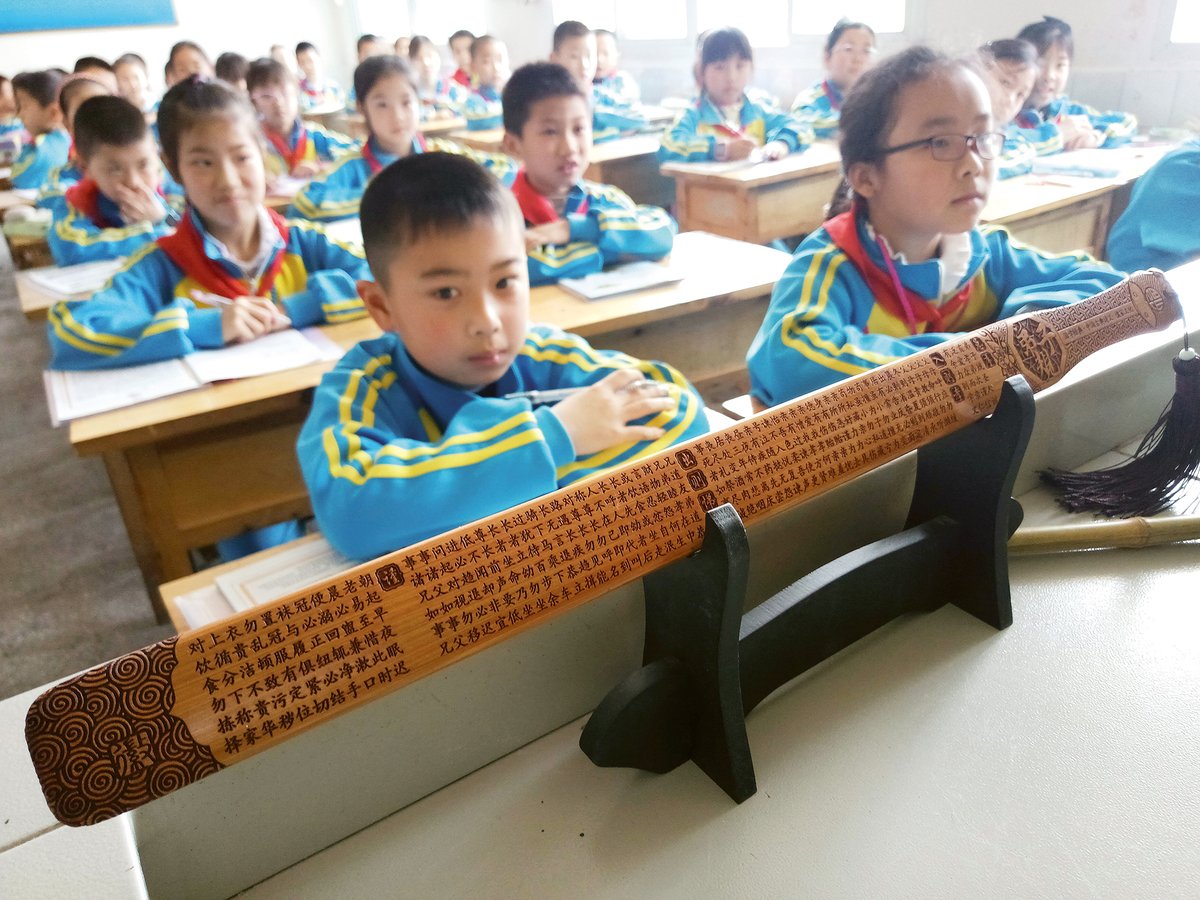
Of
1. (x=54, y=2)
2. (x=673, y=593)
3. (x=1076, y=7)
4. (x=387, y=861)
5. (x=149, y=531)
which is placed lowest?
(x=149, y=531)

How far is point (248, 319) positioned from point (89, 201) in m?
1.27

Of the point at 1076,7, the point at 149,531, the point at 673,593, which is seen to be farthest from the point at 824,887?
the point at 1076,7

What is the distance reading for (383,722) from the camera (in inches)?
18.4

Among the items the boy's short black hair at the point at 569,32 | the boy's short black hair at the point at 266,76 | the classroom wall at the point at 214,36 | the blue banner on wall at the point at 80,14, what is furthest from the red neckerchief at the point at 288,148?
the blue banner on wall at the point at 80,14

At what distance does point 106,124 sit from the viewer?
89.2 inches

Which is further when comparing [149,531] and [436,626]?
[149,531]

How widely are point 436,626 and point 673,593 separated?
157mm

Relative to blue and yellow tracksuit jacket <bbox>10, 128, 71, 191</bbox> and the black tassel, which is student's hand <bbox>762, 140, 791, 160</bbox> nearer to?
the black tassel

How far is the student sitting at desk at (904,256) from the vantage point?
1.15 metres

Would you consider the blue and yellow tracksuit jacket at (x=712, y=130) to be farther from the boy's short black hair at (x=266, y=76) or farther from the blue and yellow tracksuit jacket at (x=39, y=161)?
the blue and yellow tracksuit jacket at (x=39, y=161)

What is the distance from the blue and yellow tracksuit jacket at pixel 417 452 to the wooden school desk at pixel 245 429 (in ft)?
1.38

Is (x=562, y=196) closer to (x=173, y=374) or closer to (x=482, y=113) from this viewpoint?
(x=173, y=374)

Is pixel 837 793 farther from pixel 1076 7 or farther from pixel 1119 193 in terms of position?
pixel 1076 7

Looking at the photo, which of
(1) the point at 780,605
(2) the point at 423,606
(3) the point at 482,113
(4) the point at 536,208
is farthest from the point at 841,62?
(2) the point at 423,606
